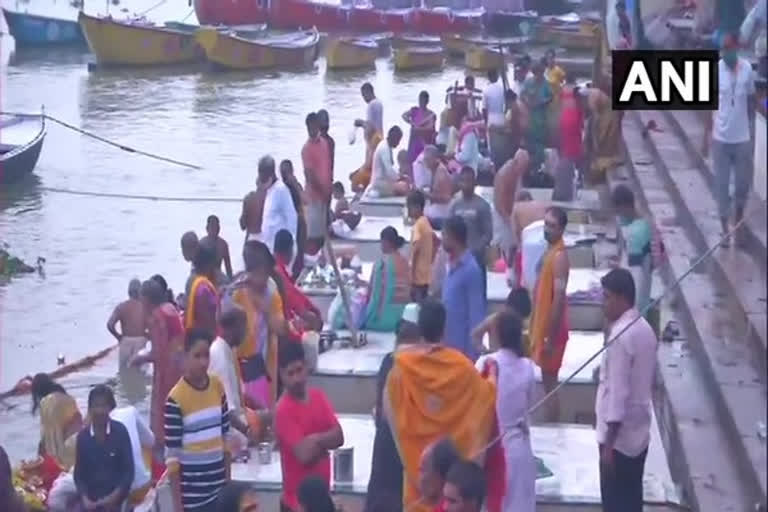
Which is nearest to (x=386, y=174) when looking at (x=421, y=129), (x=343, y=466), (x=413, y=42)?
(x=421, y=129)

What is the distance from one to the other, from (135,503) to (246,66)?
98.6 feet

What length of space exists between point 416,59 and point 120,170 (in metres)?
13.8

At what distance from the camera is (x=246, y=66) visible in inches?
1465

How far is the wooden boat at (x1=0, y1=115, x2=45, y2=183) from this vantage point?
21.9 meters

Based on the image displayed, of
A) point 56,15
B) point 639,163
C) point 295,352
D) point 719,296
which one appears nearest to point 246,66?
point 56,15

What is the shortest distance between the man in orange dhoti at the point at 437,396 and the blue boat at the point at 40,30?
3610cm

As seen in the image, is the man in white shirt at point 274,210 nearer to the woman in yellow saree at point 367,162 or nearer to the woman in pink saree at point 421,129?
the woman in yellow saree at point 367,162

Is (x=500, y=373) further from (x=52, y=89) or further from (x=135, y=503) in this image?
(x=52, y=89)

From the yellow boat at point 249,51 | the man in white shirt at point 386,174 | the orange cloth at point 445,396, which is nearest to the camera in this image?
the orange cloth at point 445,396

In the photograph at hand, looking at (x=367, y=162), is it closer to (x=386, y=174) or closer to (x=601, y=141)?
(x=386, y=174)

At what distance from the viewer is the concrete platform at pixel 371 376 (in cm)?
956

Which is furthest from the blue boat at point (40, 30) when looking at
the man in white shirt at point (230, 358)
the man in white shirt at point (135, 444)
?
the man in white shirt at point (135, 444)

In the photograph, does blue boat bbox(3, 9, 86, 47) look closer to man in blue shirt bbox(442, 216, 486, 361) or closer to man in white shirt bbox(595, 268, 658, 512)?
man in blue shirt bbox(442, 216, 486, 361)

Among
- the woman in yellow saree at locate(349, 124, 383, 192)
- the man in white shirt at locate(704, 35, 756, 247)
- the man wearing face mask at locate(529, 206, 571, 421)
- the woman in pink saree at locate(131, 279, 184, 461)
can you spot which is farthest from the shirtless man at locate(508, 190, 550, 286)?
the woman in yellow saree at locate(349, 124, 383, 192)
